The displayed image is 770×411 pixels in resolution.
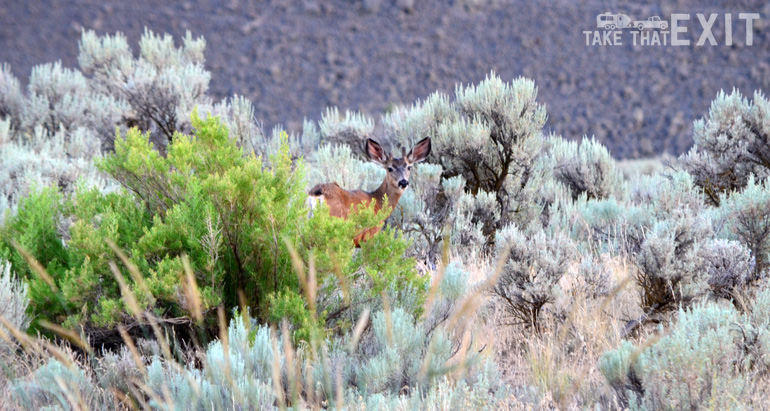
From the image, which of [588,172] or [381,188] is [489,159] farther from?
[588,172]

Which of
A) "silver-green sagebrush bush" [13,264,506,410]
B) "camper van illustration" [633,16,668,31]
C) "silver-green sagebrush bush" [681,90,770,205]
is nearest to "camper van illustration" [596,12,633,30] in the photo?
"camper van illustration" [633,16,668,31]

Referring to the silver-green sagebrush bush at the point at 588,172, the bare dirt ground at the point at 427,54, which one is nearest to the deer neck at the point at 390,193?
the silver-green sagebrush bush at the point at 588,172

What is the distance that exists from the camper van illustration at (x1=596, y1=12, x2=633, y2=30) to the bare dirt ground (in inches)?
18.7

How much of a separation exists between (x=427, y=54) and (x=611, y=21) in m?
8.65

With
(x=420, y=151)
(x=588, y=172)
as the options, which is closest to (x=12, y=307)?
(x=420, y=151)

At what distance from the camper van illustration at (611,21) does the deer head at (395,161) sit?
26366 mm

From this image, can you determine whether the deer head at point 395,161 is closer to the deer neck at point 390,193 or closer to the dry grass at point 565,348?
the deer neck at point 390,193

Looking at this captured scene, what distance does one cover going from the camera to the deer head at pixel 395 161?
6.09 meters

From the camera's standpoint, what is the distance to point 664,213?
5.87m

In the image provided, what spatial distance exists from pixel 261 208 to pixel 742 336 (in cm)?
240

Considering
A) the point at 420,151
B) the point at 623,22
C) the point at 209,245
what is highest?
the point at 623,22

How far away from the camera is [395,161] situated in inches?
243

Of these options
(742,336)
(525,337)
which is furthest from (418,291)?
(742,336)

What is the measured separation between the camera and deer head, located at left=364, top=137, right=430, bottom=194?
609cm
